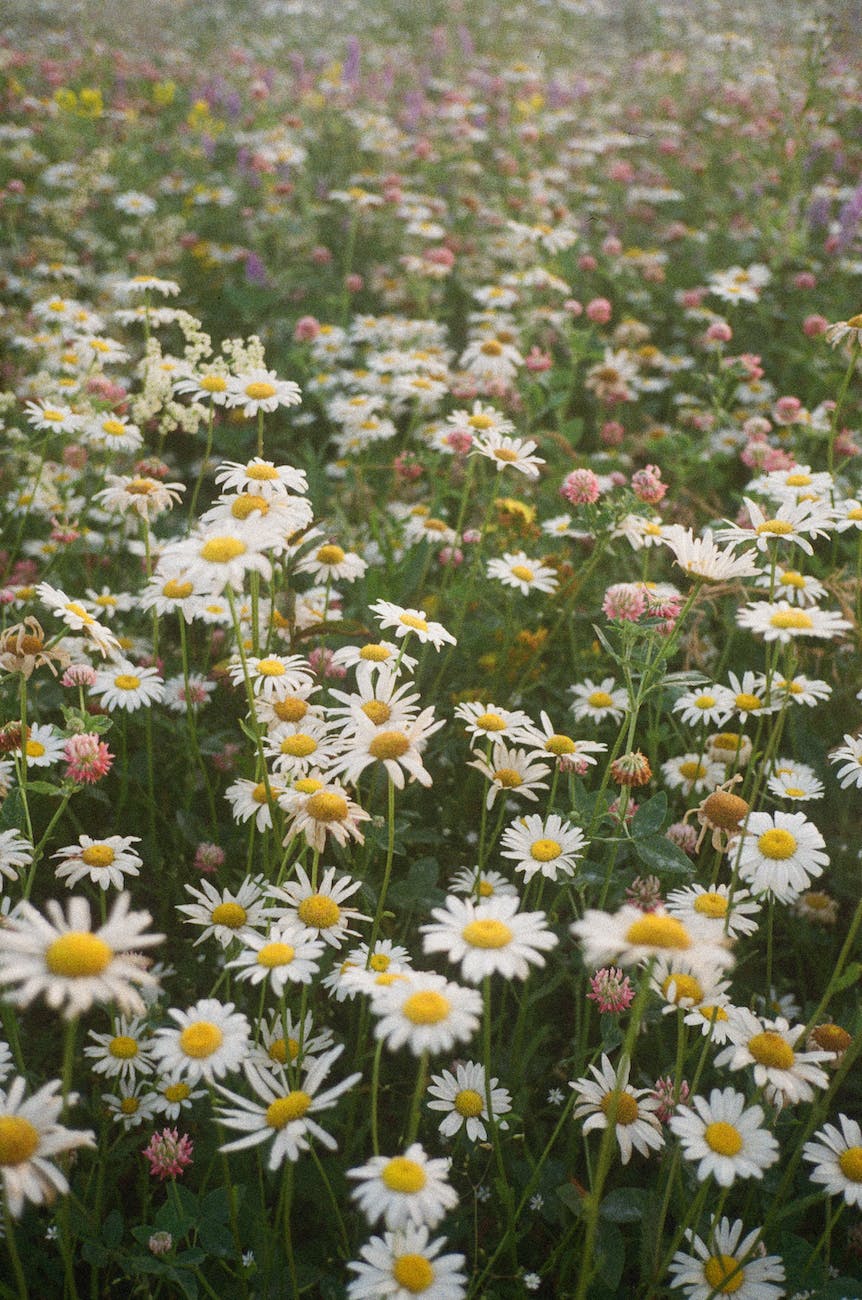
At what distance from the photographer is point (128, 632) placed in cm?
266

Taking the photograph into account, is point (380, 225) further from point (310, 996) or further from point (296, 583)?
point (310, 996)

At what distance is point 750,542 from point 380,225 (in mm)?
3562

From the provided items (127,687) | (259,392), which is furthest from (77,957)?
(259,392)

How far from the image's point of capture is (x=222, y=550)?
57.9 inches

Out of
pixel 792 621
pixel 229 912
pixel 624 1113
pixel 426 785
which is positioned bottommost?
pixel 624 1113

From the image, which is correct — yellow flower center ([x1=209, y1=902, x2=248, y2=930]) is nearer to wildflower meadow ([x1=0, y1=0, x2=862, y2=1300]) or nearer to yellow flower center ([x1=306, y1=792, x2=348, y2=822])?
wildflower meadow ([x1=0, y1=0, x2=862, y2=1300])

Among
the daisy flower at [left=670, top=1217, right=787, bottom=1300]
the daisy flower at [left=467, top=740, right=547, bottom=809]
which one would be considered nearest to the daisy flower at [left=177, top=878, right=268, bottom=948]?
the daisy flower at [left=467, top=740, right=547, bottom=809]

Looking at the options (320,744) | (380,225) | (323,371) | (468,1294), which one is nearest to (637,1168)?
(468,1294)

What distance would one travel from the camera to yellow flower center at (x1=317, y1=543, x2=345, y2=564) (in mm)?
2443

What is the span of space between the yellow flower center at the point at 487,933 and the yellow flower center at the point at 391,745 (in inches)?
13.7

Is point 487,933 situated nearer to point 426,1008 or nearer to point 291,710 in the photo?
point 426,1008

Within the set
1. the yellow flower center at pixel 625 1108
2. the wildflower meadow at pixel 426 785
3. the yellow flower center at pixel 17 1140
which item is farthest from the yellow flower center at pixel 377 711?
the yellow flower center at pixel 17 1140

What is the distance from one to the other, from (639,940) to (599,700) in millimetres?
1328

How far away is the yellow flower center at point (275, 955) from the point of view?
4.73ft
